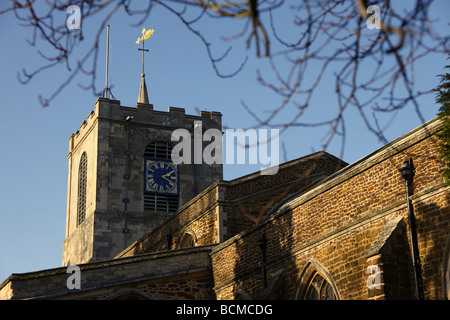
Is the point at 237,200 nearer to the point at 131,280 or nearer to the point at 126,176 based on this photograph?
the point at 131,280

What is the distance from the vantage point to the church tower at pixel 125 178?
3638cm

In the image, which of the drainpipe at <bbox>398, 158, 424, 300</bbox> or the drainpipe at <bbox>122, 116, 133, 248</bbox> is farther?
the drainpipe at <bbox>122, 116, 133, 248</bbox>

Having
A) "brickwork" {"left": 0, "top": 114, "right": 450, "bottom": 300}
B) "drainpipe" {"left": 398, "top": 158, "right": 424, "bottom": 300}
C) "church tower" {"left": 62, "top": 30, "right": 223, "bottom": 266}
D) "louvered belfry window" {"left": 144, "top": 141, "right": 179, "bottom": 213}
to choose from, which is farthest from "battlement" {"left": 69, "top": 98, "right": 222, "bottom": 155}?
"drainpipe" {"left": 398, "top": 158, "right": 424, "bottom": 300}

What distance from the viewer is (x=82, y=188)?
39531 millimetres

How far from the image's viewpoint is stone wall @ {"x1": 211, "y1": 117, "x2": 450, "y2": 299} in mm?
14016

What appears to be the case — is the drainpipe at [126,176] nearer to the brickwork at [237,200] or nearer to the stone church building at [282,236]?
the stone church building at [282,236]

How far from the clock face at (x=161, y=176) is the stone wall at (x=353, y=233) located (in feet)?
56.7

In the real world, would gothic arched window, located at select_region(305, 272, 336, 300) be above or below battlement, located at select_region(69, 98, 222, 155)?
below

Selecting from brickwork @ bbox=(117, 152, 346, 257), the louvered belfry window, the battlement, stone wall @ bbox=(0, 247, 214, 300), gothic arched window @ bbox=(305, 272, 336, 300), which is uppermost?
the battlement

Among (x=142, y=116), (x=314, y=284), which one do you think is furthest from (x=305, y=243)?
(x=142, y=116)

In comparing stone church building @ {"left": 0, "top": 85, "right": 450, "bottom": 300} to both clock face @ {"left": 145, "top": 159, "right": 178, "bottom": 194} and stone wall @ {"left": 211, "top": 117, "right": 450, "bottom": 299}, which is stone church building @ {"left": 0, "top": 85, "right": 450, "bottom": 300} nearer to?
stone wall @ {"left": 211, "top": 117, "right": 450, "bottom": 299}
